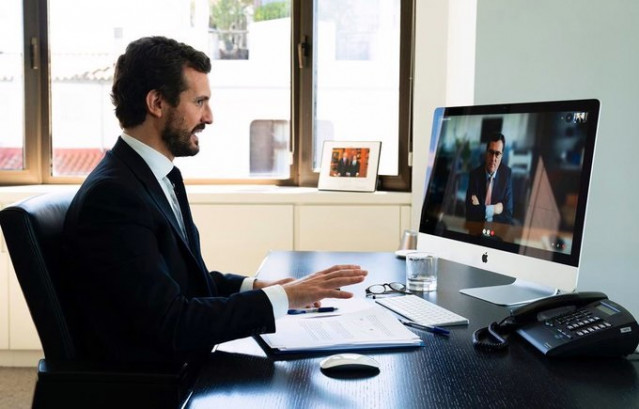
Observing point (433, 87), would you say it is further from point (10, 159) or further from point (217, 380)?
point (217, 380)

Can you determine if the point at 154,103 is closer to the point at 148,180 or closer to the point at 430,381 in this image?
the point at 148,180

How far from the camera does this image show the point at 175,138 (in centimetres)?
170

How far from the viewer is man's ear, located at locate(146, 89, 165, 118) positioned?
1.66 m

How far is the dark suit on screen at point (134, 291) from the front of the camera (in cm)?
135

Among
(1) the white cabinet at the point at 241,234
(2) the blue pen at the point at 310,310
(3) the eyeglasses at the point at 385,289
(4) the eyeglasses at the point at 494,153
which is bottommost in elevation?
(1) the white cabinet at the point at 241,234

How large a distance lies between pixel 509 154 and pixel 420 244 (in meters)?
0.46

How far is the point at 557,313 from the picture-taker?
1.49m

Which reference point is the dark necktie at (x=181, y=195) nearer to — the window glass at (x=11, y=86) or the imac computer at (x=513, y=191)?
the imac computer at (x=513, y=191)

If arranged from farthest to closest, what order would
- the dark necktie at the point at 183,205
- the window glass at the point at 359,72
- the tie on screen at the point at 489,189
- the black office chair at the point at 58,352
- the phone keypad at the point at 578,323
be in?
the window glass at the point at 359,72 < the tie on screen at the point at 489,189 < the dark necktie at the point at 183,205 < the phone keypad at the point at 578,323 < the black office chair at the point at 58,352

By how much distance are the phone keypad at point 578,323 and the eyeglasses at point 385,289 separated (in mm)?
559

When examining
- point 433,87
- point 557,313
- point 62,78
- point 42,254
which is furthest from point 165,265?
point 62,78

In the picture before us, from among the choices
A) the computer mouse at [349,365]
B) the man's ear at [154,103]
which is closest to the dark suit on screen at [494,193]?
the computer mouse at [349,365]

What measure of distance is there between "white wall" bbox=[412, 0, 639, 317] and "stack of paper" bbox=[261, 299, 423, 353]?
1520mm

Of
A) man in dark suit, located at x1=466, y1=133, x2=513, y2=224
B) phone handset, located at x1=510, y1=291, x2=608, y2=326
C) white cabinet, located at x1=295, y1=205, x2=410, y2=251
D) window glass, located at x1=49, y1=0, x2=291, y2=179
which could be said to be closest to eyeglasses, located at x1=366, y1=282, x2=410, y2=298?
man in dark suit, located at x1=466, y1=133, x2=513, y2=224
